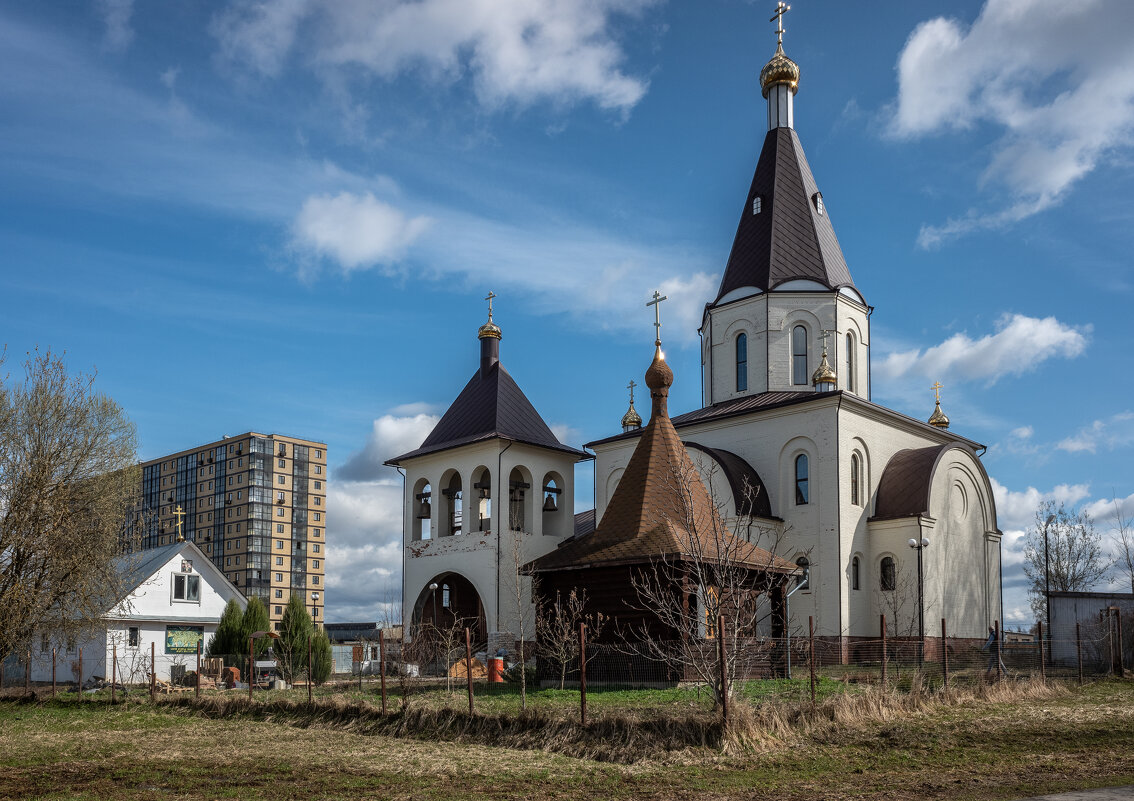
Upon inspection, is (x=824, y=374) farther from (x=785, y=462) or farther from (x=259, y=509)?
(x=259, y=509)

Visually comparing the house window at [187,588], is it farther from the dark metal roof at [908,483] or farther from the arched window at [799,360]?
the dark metal roof at [908,483]

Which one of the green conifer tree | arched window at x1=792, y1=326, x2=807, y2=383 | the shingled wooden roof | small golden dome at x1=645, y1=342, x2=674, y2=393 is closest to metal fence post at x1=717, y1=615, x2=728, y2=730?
the shingled wooden roof

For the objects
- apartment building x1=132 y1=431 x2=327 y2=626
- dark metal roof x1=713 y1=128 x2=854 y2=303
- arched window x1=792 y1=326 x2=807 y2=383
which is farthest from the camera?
apartment building x1=132 y1=431 x2=327 y2=626

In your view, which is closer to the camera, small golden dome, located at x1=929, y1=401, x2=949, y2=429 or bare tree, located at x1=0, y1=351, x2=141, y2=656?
bare tree, located at x1=0, y1=351, x2=141, y2=656

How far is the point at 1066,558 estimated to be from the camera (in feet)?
149

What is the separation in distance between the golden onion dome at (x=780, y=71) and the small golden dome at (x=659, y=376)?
43.8ft

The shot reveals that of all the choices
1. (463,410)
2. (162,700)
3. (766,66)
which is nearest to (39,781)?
(162,700)

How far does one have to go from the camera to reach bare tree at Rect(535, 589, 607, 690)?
62.9 ft

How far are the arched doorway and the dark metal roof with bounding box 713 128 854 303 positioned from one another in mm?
11199

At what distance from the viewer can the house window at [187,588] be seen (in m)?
33.9

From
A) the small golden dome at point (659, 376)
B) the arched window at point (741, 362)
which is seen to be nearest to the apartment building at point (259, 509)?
the arched window at point (741, 362)

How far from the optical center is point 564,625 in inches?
734

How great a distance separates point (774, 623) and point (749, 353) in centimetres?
887

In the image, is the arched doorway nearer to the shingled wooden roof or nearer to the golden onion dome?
the shingled wooden roof
